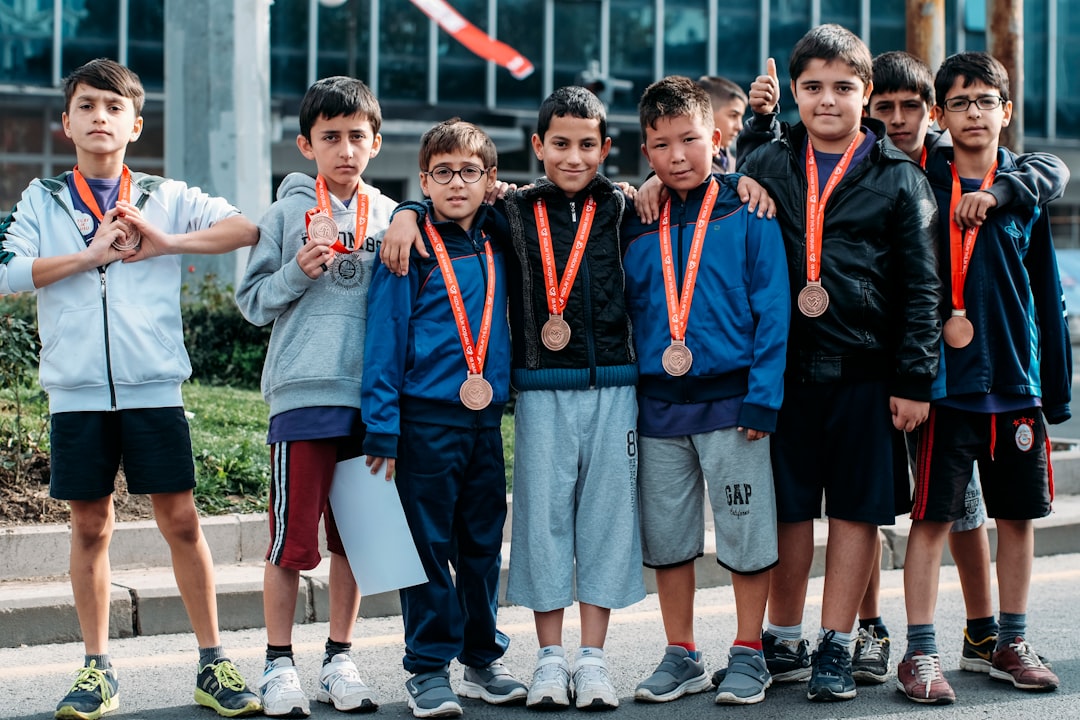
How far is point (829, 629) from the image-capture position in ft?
15.0

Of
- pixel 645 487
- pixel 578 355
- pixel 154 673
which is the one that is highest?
pixel 578 355

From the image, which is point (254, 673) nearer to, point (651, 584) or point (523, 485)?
point (523, 485)

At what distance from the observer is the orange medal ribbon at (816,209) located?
14.6 feet

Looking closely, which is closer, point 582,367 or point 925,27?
point 582,367

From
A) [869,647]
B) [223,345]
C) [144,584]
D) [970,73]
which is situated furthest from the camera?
[223,345]

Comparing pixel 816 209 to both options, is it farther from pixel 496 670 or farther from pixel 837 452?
pixel 496 670

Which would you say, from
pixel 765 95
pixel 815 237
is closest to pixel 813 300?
pixel 815 237

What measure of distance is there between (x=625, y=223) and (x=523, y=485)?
3.27 feet

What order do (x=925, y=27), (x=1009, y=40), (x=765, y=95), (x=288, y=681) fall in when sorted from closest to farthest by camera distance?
(x=288, y=681) → (x=765, y=95) → (x=1009, y=40) → (x=925, y=27)

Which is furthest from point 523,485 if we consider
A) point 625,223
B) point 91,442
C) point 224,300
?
point 224,300

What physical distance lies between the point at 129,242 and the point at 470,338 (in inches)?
45.4

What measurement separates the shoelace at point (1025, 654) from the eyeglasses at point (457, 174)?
2.53 metres

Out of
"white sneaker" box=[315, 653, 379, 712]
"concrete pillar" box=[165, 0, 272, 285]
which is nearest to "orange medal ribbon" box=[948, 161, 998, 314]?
"white sneaker" box=[315, 653, 379, 712]

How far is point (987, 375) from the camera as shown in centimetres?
455
